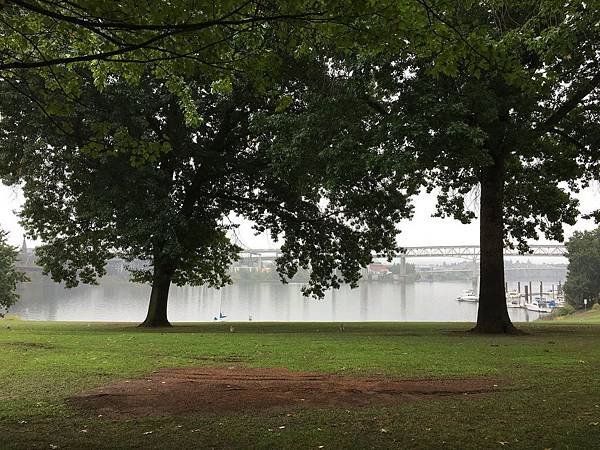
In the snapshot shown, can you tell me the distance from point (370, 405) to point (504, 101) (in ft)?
29.1

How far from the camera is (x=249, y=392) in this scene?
6.54 m

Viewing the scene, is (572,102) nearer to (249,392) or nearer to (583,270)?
(249,392)

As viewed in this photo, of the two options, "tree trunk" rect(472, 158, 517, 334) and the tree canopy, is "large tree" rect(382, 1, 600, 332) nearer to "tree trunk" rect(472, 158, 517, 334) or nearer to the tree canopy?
"tree trunk" rect(472, 158, 517, 334)

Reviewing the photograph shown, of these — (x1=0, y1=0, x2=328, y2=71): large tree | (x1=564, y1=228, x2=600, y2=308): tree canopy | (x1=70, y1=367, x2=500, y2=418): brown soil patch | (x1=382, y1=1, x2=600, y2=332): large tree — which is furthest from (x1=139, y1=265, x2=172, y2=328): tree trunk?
(x1=564, y1=228, x2=600, y2=308): tree canopy

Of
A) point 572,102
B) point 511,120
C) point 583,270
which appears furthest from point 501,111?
point 583,270

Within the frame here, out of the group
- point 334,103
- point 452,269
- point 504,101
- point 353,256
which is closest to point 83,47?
point 334,103

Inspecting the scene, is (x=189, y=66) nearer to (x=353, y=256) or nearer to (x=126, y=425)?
(x=126, y=425)

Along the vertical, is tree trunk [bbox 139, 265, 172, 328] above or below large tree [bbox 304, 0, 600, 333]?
below

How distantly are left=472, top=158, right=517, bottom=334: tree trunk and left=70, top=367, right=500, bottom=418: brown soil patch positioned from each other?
27.2ft

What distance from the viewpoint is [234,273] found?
133000 mm

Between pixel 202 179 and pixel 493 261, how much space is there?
10.8 metres

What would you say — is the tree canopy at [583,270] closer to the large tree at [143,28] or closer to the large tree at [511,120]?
the large tree at [511,120]

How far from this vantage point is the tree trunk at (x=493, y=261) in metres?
14.9

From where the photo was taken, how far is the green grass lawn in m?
4.65
